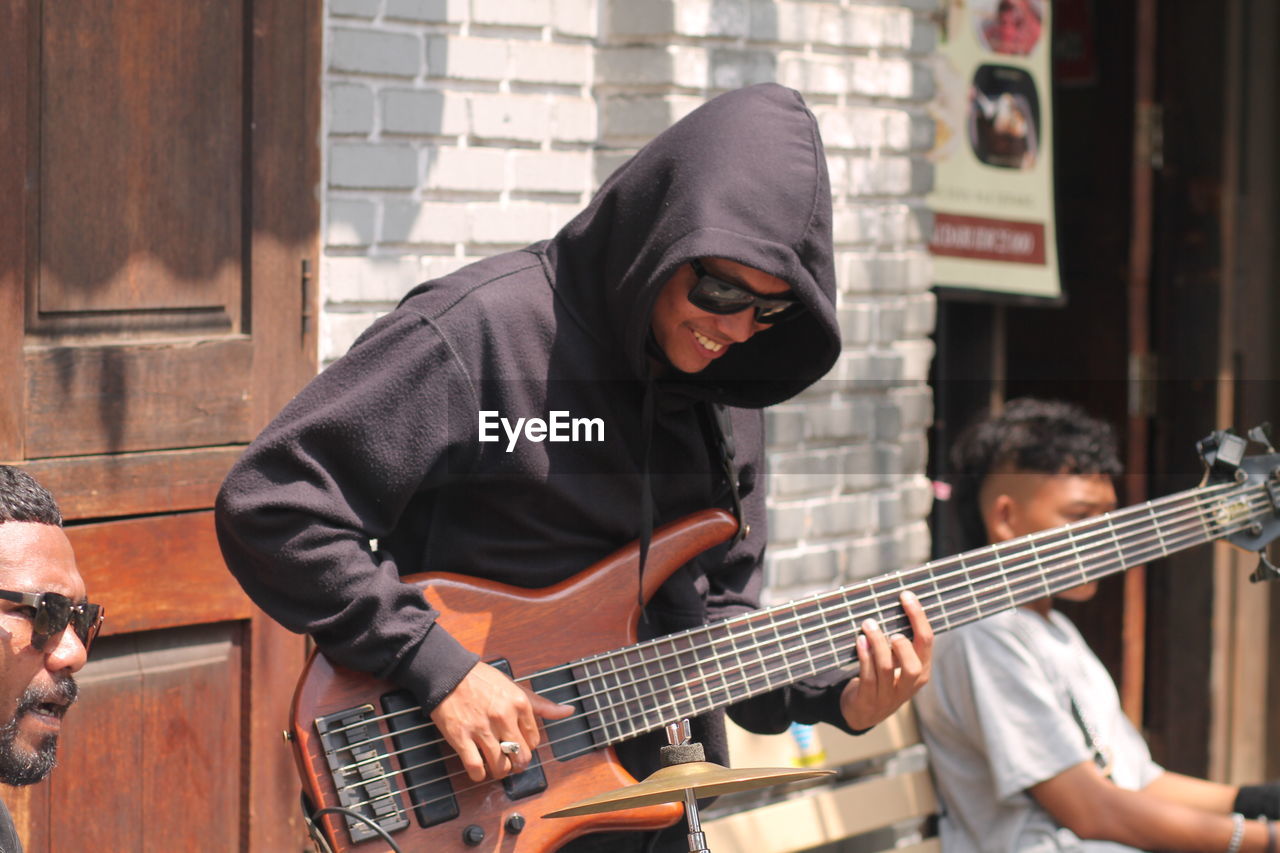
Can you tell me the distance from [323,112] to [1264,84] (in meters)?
3.75

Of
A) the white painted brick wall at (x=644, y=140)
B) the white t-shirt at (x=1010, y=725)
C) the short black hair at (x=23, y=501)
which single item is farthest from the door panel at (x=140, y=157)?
the white t-shirt at (x=1010, y=725)

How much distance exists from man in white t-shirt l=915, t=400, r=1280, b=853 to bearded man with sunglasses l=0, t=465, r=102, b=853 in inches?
77.8

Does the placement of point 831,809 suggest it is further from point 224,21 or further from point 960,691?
point 224,21

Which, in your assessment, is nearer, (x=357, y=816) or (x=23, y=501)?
(x=23, y=501)

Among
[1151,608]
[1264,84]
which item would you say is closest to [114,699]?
[1151,608]

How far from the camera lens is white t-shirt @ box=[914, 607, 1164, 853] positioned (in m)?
3.21

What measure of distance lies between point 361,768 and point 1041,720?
164 cm

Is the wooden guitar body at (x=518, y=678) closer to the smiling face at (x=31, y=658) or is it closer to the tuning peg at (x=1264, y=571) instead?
the smiling face at (x=31, y=658)

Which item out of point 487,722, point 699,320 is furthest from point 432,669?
point 699,320

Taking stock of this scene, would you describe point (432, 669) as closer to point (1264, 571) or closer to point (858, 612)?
point (858, 612)

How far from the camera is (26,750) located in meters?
2.04

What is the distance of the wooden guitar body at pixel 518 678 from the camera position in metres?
2.21

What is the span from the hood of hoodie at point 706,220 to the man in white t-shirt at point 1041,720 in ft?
3.82

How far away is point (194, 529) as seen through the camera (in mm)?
2867
